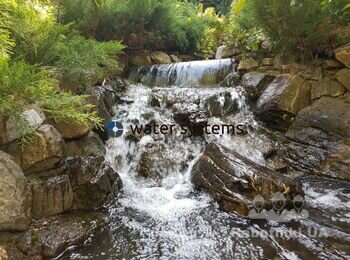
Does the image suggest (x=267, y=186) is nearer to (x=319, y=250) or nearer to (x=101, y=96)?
(x=319, y=250)

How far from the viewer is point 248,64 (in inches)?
242

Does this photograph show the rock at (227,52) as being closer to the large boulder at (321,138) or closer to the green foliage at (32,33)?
the large boulder at (321,138)

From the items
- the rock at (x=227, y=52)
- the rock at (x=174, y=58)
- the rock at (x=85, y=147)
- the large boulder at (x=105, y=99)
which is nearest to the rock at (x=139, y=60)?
the rock at (x=174, y=58)

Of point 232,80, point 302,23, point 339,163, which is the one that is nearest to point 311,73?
point 302,23

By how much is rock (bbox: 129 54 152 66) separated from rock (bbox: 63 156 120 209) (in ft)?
15.1

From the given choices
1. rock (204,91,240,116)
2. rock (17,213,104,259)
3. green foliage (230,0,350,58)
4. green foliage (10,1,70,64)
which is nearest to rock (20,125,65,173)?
rock (17,213,104,259)

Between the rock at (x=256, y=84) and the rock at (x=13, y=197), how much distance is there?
4.28 m

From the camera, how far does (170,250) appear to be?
263 centimetres

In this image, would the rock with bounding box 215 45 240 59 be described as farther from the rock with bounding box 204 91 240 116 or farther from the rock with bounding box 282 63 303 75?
the rock with bounding box 204 91 240 116

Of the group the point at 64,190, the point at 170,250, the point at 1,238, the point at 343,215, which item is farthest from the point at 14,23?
the point at 343,215

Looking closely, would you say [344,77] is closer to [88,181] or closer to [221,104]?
[221,104]

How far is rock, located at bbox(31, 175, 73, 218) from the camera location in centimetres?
290

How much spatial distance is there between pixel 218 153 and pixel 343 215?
159 cm

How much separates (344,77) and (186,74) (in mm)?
3454
